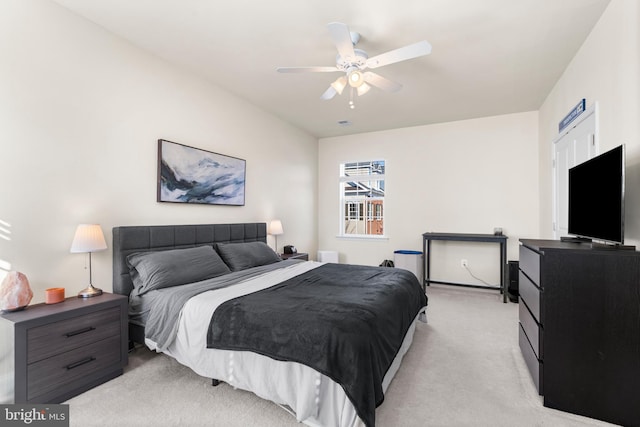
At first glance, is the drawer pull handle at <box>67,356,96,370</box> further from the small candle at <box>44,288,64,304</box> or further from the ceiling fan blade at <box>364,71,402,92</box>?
the ceiling fan blade at <box>364,71,402,92</box>

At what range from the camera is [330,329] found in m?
A: 1.67

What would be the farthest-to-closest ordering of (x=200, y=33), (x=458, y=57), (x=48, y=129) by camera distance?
1. (x=458, y=57)
2. (x=200, y=33)
3. (x=48, y=129)

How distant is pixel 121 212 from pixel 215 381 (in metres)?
1.71

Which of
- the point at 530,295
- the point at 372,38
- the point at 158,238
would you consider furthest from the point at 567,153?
the point at 158,238

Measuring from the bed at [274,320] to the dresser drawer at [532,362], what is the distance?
860 mm

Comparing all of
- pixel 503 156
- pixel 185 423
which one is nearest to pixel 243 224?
pixel 185 423

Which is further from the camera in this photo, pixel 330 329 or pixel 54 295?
pixel 54 295

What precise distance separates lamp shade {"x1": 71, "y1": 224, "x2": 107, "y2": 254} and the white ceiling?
1.72 metres

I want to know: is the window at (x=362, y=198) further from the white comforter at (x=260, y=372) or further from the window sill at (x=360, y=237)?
the white comforter at (x=260, y=372)

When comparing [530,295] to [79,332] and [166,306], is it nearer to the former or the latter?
[166,306]

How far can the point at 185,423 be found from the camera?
175 cm

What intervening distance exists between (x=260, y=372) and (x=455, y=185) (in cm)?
443

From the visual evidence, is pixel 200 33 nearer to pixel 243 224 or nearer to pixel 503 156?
pixel 243 224

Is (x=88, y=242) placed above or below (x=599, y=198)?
below
